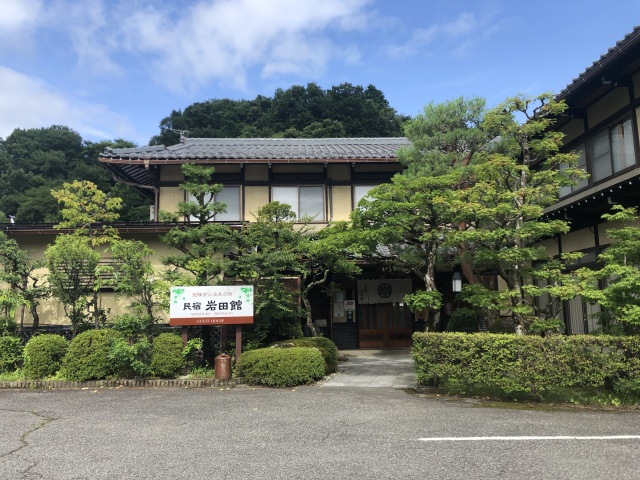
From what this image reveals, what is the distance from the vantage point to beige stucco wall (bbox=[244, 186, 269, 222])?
53.9 feet

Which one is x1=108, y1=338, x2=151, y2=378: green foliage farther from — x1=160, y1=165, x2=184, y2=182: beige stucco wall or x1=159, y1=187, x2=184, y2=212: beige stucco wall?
x1=160, y1=165, x2=184, y2=182: beige stucco wall

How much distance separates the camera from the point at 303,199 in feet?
55.1

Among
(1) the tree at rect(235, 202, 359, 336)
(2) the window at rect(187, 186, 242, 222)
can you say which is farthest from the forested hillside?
(1) the tree at rect(235, 202, 359, 336)

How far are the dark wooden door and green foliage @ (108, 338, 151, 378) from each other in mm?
8930

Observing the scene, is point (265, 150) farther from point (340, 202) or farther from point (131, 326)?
point (131, 326)

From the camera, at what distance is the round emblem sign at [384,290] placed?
17344mm

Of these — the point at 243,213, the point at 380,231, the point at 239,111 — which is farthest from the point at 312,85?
the point at 380,231

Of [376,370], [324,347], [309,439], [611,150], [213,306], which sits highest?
[611,150]

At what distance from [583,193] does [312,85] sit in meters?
29.6

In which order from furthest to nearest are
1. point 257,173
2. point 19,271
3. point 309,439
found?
1. point 257,173
2. point 19,271
3. point 309,439

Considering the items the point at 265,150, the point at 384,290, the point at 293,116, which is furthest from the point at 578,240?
the point at 293,116

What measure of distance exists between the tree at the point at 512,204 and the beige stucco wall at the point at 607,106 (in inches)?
93.3

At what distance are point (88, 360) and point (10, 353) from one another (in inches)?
98.1

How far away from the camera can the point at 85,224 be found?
13453 mm
